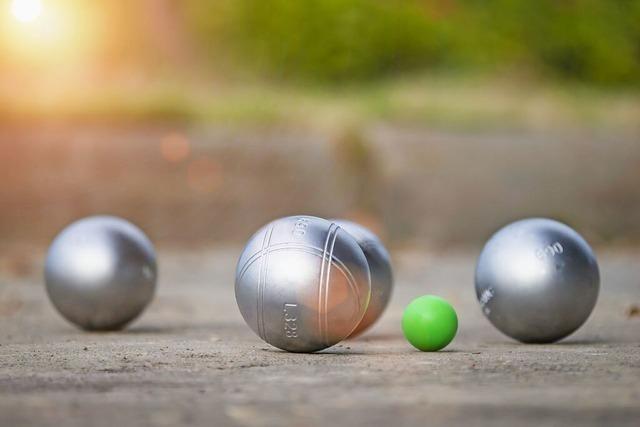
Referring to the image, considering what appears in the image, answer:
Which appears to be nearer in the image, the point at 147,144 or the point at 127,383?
the point at 127,383

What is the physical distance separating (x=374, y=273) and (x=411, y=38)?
22.7 meters

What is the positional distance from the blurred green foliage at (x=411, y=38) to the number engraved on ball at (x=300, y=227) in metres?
22.3

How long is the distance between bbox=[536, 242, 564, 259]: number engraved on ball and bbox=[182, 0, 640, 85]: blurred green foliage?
21.8 meters

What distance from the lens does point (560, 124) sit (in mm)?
25203

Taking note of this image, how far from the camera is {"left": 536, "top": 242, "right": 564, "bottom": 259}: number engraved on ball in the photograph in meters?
8.24

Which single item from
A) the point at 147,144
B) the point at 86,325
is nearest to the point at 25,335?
the point at 86,325

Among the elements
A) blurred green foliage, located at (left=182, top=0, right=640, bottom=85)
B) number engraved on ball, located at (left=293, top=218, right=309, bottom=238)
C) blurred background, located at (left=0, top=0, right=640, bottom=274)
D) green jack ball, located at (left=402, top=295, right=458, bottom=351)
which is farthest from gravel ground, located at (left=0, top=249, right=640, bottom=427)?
blurred green foliage, located at (left=182, top=0, right=640, bottom=85)

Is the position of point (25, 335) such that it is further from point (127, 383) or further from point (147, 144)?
point (147, 144)

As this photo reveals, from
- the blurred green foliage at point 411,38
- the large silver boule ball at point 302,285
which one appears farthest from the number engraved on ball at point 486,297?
the blurred green foliage at point 411,38

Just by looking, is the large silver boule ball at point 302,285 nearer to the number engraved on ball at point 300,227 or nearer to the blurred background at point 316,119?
the number engraved on ball at point 300,227

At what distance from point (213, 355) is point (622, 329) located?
12.6 ft

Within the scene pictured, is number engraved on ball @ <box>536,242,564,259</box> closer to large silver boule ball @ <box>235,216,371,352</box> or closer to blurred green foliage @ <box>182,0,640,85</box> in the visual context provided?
large silver boule ball @ <box>235,216,371,352</box>

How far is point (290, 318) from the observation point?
23.9ft

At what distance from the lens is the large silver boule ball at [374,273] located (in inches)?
349
